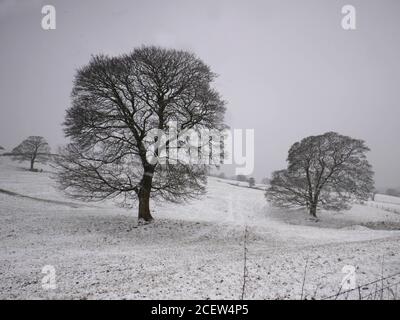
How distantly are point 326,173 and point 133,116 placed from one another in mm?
23668

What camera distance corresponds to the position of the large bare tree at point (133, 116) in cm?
1259

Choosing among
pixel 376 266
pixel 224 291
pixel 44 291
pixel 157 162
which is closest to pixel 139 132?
pixel 157 162

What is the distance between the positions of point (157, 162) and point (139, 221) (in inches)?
177

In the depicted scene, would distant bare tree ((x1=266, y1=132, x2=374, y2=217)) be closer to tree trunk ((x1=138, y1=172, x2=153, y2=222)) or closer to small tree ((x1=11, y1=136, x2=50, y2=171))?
tree trunk ((x1=138, y1=172, x2=153, y2=222))

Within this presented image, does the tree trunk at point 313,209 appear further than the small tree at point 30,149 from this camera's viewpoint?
No

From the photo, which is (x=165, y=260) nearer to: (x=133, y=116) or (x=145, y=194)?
(x=145, y=194)

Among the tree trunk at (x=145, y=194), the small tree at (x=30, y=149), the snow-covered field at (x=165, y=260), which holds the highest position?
the small tree at (x=30, y=149)

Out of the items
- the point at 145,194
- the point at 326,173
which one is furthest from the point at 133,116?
the point at 326,173

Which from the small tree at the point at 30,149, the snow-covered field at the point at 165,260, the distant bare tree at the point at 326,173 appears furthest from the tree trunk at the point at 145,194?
the small tree at the point at 30,149

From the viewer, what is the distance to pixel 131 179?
48.5ft

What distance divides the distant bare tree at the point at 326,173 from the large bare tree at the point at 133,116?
55.1 feet

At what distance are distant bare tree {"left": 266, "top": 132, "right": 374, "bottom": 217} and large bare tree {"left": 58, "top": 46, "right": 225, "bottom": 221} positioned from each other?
16808mm

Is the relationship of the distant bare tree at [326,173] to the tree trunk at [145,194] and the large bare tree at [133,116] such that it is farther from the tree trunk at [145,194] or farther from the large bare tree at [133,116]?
the tree trunk at [145,194]

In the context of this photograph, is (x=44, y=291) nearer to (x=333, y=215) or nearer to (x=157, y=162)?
(x=157, y=162)
